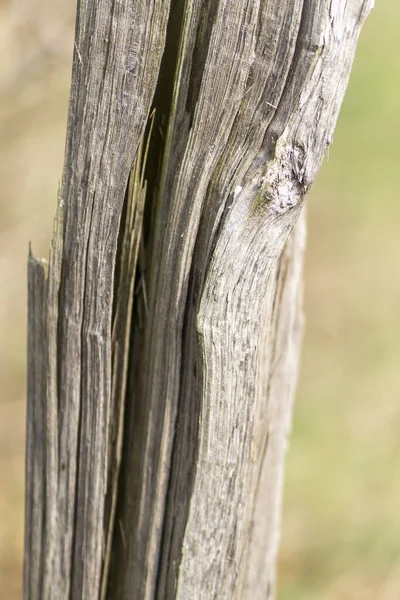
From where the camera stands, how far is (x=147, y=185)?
0.97 metres

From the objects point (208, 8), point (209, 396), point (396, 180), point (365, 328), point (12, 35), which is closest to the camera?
point (208, 8)

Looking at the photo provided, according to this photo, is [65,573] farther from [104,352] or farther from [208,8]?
[208,8]

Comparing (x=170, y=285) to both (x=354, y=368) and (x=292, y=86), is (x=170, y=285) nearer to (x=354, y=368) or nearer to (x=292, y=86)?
(x=292, y=86)

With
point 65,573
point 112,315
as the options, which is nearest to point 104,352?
point 112,315

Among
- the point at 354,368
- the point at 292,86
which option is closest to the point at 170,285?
the point at 292,86

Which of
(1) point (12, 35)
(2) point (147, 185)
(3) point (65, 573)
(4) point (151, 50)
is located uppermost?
(1) point (12, 35)

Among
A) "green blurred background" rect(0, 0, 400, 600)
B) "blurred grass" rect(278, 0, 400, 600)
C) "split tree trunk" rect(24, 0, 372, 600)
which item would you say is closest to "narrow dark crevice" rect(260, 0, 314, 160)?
"split tree trunk" rect(24, 0, 372, 600)

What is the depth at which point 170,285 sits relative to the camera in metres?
0.93

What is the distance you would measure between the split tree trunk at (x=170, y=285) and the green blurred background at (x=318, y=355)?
7.74 ft

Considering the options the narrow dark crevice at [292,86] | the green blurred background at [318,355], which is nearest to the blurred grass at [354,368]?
the green blurred background at [318,355]

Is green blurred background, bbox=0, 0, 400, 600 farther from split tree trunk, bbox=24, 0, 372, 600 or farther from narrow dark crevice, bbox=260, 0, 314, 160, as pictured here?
narrow dark crevice, bbox=260, 0, 314, 160

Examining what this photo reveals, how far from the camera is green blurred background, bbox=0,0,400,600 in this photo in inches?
127

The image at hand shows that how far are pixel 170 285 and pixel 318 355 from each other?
394cm

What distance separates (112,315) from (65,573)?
49 cm
